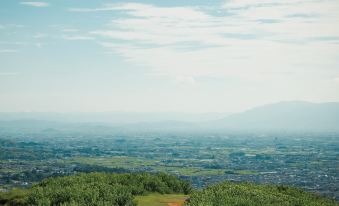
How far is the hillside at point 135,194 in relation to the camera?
98.2ft

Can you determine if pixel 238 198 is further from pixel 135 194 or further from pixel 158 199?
pixel 135 194

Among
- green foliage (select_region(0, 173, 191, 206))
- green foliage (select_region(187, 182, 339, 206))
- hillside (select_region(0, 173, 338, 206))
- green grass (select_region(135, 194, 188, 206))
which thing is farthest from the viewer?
green grass (select_region(135, 194, 188, 206))

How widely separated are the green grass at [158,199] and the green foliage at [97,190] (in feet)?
3.12

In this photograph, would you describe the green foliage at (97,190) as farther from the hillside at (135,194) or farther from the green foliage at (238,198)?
the green foliage at (238,198)

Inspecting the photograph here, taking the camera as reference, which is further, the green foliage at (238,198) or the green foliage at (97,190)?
the green foliage at (97,190)

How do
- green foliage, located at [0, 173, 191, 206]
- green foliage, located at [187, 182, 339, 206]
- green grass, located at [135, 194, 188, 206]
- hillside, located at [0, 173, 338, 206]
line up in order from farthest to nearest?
green grass, located at [135, 194, 188, 206] → green foliage, located at [0, 173, 191, 206] → hillside, located at [0, 173, 338, 206] → green foliage, located at [187, 182, 339, 206]

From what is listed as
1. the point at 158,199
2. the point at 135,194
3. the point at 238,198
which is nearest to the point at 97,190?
the point at 135,194

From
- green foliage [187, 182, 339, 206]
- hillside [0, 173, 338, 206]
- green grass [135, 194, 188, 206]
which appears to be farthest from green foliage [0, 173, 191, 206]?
green foliage [187, 182, 339, 206]

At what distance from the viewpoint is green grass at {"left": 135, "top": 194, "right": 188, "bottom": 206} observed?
1312 inches

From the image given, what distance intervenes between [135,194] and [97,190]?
200 inches

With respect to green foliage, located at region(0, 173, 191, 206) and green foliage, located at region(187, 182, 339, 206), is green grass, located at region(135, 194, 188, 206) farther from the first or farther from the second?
green foliage, located at region(187, 182, 339, 206)

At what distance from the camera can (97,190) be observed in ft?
105

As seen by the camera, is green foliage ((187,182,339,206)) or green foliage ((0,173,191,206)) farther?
green foliage ((0,173,191,206))

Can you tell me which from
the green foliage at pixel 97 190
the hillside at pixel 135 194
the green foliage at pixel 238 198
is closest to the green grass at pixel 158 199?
the hillside at pixel 135 194
